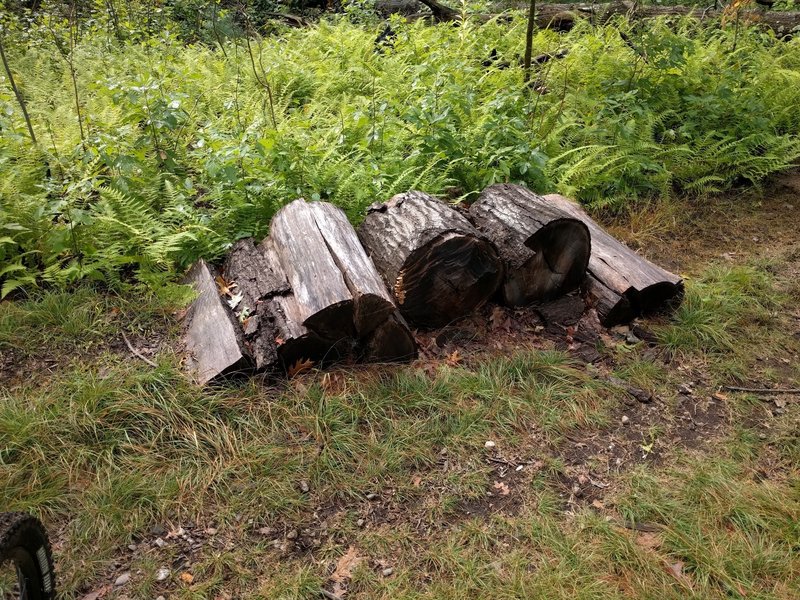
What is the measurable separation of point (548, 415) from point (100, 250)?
3.28 metres

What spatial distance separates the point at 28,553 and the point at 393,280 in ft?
8.27

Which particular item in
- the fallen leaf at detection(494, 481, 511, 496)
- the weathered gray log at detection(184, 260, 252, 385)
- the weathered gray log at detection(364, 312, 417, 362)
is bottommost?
the fallen leaf at detection(494, 481, 511, 496)

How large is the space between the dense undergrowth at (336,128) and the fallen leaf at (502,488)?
8.03 ft

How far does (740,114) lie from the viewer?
274 inches

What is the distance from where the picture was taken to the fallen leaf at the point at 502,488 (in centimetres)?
327

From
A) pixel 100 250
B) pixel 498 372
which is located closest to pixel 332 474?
pixel 498 372

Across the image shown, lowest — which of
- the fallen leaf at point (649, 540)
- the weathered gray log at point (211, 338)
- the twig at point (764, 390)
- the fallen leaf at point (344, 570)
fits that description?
the twig at point (764, 390)

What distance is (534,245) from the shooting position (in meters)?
4.39

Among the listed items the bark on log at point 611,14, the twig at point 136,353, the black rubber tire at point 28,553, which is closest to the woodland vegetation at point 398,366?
the twig at point 136,353

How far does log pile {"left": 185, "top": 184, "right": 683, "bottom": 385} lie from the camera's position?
377 cm

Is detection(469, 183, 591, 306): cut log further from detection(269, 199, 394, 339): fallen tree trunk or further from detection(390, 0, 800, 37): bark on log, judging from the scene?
detection(390, 0, 800, 37): bark on log

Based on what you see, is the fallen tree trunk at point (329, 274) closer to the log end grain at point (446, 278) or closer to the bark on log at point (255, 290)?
the bark on log at point (255, 290)

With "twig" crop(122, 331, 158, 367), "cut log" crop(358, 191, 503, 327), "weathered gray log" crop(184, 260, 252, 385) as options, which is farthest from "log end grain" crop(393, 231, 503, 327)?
"twig" crop(122, 331, 158, 367)

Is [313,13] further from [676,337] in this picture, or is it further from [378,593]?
[378,593]
